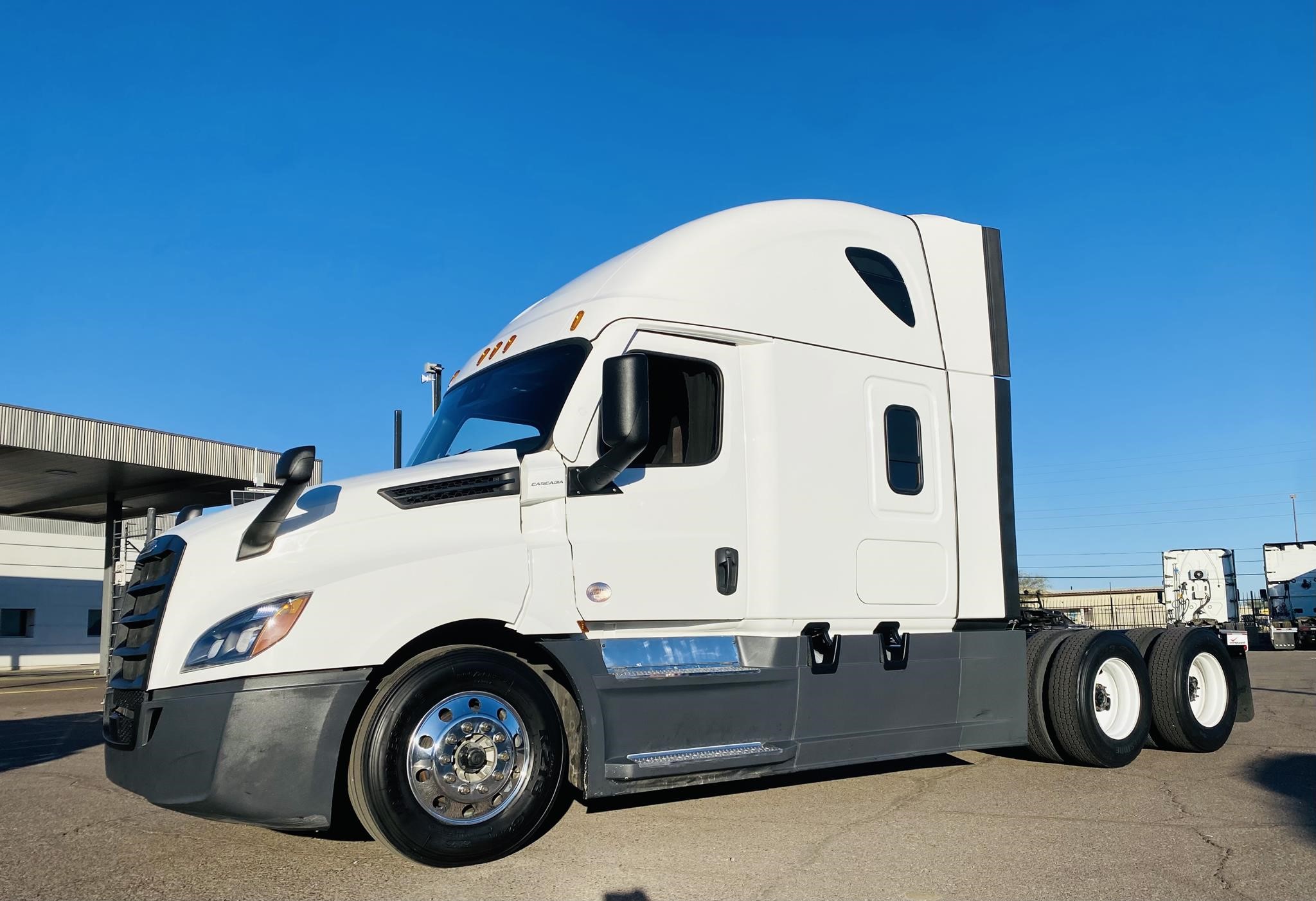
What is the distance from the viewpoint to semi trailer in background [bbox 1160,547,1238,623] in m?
31.3

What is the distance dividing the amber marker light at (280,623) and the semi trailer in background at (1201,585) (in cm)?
3091

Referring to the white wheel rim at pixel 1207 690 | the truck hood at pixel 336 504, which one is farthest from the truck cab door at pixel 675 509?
the white wheel rim at pixel 1207 690

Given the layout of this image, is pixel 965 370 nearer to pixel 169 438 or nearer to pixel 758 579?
pixel 758 579

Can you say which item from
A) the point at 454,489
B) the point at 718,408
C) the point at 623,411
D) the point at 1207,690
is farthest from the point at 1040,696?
the point at 454,489

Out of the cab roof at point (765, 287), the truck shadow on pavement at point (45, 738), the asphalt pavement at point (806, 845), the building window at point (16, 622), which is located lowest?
the truck shadow on pavement at point (45, 738)

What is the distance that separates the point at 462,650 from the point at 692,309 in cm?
240

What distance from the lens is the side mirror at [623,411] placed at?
17.5 ft

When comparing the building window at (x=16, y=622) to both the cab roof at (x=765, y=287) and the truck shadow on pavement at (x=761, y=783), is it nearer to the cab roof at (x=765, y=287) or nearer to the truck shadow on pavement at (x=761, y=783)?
the cab roof at (x=765, y=287)

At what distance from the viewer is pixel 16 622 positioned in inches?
1437

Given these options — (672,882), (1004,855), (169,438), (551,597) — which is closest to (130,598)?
(551,597)

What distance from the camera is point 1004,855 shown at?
516 cm

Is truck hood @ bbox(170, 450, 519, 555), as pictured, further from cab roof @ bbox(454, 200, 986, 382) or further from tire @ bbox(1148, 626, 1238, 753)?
tire @ bbox(1148, 626, 1238, 753)

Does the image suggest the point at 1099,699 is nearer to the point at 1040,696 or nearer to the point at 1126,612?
the point at 1040,696

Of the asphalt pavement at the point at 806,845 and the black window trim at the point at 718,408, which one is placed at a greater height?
the black window trim at the point at 718,408
